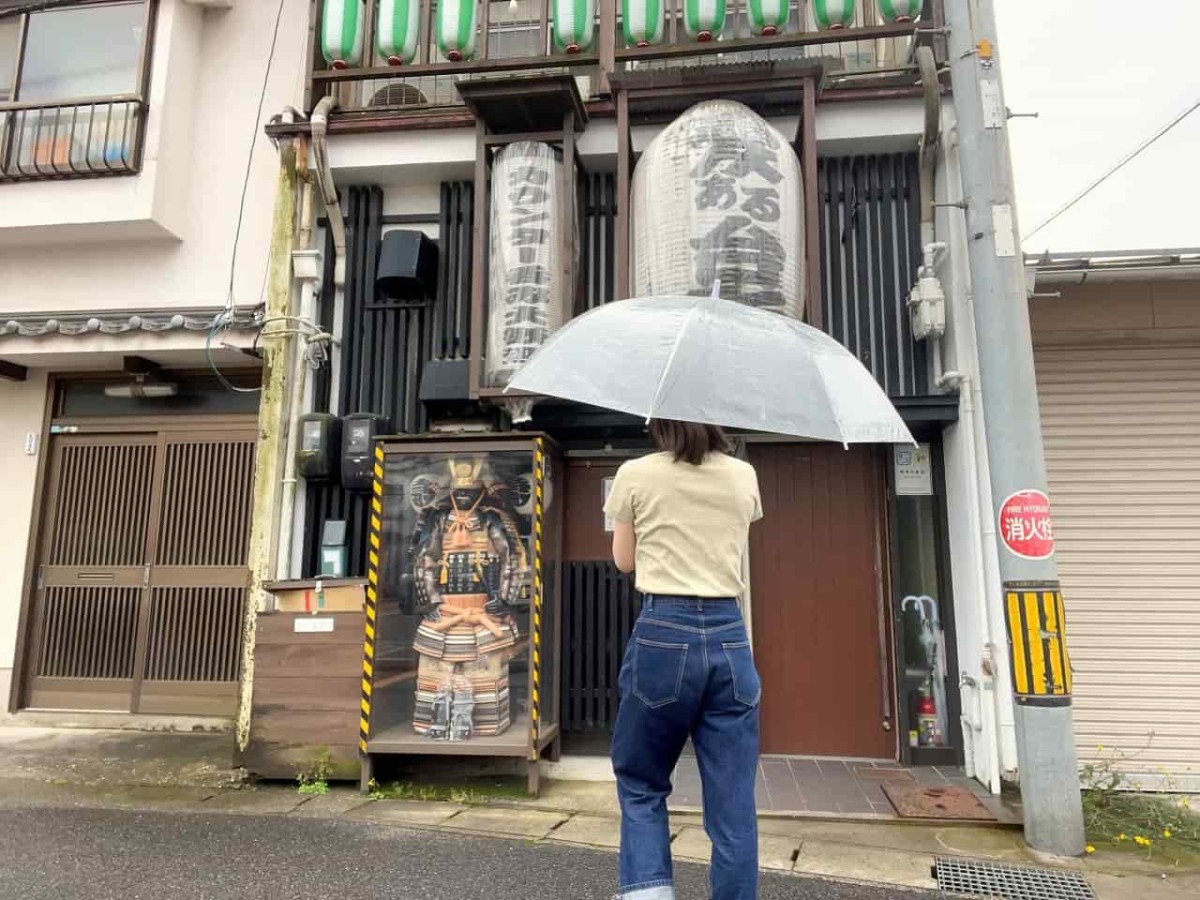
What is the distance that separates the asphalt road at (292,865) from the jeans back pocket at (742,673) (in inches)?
65.9

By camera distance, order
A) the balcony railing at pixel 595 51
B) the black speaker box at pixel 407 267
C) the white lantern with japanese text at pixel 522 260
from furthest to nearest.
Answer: the black speaker box at pixel 407 267 < the balcony railing at pixel 595 51 < the white lantern with japanese text at pixel 522 260

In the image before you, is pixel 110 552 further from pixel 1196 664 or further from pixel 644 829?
pixel 1196 664

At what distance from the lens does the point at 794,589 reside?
236 inches

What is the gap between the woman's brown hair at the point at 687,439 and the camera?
2.43m

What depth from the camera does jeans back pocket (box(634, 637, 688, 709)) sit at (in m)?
2.23

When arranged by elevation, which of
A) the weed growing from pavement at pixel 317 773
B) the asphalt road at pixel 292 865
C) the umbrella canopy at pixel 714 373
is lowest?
the asphalt road at pixel 292 865

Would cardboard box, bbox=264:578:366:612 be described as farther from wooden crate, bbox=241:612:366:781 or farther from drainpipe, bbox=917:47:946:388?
drainpipe, bbox=917:47:946:388

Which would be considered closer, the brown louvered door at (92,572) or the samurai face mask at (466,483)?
the samurai face mask at (466,483)

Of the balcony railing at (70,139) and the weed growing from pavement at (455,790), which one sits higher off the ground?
the balcony railing at (70,139)

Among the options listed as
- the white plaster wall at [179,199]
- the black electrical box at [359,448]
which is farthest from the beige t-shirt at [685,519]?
the white plaster wall at [179,199]

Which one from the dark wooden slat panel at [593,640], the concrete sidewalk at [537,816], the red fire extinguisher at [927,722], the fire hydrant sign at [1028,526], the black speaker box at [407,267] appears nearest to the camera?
the concrete sidewalk at [537,816]

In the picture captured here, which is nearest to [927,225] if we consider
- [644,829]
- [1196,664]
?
[1196,664]

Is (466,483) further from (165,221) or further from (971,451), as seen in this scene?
(165,221)

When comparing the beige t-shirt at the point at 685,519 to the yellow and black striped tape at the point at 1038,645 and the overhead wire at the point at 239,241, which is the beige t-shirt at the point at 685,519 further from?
the overhead wire at the point at 239,241
